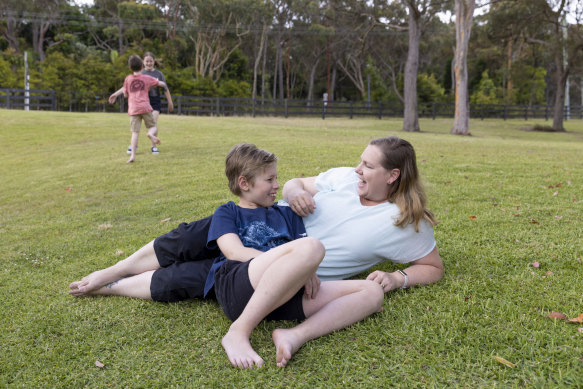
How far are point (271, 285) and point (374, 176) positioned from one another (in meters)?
0.97

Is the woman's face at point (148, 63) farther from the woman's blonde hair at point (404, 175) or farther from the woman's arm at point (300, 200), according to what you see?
the woman's blonde hair at point (404, 175)

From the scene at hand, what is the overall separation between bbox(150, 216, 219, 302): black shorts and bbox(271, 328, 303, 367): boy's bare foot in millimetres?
657

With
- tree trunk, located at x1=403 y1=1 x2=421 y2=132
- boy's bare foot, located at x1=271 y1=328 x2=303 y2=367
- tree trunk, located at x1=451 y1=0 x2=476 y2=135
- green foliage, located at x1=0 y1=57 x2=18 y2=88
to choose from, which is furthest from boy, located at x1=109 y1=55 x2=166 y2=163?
green foliage, located at x1=0 y1=57 x2=18 y2=88

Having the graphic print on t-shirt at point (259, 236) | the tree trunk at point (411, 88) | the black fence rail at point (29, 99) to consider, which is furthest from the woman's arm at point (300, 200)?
the black fence rail at point (29, 99)

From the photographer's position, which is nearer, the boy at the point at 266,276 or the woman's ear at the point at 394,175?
the boy at the point at 266,276

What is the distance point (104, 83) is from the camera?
30.5 metres

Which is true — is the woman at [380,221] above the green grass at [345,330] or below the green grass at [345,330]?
above

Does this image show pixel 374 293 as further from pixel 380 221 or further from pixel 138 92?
pixel 138 92

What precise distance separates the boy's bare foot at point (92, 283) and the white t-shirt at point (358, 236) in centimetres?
131

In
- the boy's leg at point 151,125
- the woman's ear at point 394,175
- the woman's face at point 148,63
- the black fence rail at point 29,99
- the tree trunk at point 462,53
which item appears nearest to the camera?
the woman's ear at point 394,175

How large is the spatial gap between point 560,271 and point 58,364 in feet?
9.83

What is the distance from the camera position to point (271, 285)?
2.30 metres

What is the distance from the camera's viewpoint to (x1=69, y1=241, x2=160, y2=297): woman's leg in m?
3.14

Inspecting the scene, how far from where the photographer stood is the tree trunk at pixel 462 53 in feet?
63.9
